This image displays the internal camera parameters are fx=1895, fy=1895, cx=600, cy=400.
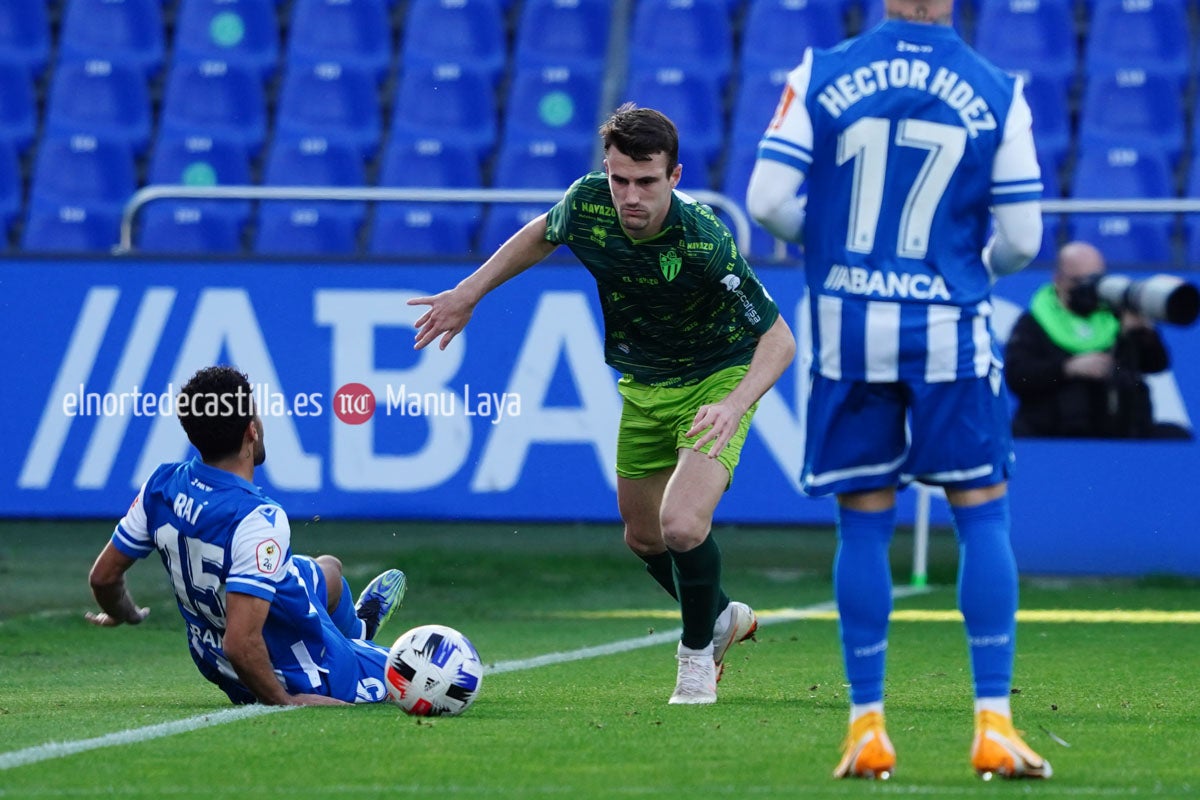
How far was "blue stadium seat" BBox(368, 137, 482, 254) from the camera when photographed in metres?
11.9

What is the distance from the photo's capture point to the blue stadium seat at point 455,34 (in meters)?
13.3

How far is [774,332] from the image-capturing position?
18.4 ft

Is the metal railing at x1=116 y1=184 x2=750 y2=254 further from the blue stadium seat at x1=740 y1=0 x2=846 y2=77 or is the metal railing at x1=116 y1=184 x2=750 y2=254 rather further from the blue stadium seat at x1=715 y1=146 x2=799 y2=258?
the blue stadium seat at x1=740 y1=0 x2=846 y2=77

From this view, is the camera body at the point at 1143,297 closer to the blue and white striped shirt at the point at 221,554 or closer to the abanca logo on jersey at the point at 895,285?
the blue and white striped shirt at the point at 221,554

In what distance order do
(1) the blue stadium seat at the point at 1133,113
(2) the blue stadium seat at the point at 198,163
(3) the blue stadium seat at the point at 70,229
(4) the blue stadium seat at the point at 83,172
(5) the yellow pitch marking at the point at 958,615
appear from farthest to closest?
(2) the blue stadium seat at the point at 198,163 → (4) the blue stadium seat at the point at 83,172 → (1) the blue stadium seat at the point at 1133,113 → (3) the blue stadium seat at the point at 70,229 → (5) the yellow pitch marking at the point at 958,615

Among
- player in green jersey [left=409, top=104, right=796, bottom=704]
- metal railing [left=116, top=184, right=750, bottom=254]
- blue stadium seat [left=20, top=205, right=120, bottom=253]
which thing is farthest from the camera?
blue stadium seat [left=20, top=205, right=120, bottom=253]

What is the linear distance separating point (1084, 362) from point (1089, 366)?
0.03m

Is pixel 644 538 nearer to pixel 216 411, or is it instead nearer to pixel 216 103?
pixel 216 411

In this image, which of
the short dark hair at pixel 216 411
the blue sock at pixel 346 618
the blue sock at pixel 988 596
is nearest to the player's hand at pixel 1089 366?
the blue sock at pixel 346 618

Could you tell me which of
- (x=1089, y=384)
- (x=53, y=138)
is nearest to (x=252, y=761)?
(x=1089, y=384)

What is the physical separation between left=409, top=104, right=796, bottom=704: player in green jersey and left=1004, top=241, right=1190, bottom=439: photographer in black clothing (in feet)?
14.1

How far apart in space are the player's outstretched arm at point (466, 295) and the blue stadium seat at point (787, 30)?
763 cm

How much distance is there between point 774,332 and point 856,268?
58.1 inches

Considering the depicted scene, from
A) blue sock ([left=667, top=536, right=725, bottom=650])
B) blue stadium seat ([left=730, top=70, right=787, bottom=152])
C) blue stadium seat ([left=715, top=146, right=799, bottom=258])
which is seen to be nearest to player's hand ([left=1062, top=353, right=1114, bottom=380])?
blue stadium seat ([left=715, top=146, right=799, bottom=258])
